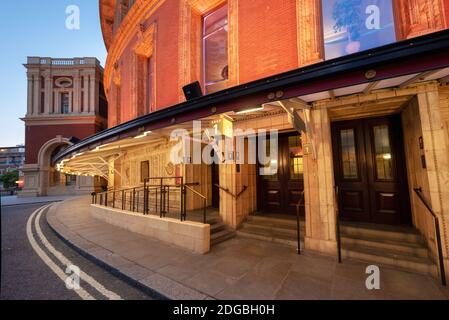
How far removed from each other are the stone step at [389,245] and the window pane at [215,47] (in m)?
6.86

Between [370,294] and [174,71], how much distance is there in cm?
928

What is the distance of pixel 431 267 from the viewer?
346cm

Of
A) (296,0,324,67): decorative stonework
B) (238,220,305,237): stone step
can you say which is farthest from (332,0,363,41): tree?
(238,220,305,237): stone step

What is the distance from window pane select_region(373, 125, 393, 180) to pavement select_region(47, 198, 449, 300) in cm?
254

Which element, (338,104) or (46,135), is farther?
(46,135)

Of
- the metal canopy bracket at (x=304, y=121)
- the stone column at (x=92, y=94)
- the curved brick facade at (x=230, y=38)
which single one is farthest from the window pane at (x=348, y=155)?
the stone column at (x=92, y=94)

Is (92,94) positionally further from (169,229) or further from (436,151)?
(436,151)

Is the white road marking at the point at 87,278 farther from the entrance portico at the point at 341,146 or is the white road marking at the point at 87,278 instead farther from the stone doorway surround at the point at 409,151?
the stone doorway surround at the point at 409,151

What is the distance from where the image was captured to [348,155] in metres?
5.66

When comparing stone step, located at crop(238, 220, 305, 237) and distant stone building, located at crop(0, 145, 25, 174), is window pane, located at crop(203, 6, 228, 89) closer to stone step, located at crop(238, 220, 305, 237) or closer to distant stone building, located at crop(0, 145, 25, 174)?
stone step, located at crop(238, 220, 305, 237)

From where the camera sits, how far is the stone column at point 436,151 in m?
3.47

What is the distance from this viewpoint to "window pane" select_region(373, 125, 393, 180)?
17.1ft

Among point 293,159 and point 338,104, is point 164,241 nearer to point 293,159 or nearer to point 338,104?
point 293,159
